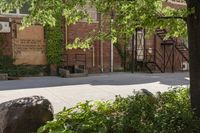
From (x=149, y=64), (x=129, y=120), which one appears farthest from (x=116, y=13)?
(x=149, y=64)

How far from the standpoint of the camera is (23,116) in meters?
5.28

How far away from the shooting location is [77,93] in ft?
35.2

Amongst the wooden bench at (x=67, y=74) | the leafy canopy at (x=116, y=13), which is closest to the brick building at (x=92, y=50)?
the wooden bench at (x=67, y=74)

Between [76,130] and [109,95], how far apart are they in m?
5.46

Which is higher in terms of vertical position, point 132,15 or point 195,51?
point 132,15

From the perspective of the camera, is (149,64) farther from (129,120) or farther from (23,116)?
(23,116)

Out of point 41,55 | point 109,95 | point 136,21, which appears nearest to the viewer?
point 136,21

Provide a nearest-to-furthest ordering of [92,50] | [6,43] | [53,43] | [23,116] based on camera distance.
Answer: [23,116] → [6,43] → [53,43] → [92,50]

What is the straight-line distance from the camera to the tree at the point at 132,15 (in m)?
5.48

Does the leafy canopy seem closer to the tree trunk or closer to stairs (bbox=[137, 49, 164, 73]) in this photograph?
the tree trunk

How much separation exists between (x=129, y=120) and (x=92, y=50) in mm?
13562

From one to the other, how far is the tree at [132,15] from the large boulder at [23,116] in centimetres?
148

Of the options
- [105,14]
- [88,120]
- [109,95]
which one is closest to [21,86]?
[109,95]

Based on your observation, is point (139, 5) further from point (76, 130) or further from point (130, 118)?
point (76, 130)
